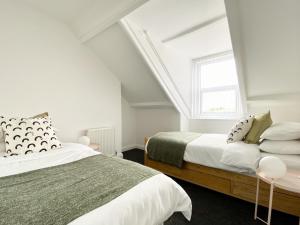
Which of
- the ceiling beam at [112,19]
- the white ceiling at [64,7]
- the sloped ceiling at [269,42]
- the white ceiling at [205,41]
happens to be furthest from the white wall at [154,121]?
the white ceiling at [64,7]

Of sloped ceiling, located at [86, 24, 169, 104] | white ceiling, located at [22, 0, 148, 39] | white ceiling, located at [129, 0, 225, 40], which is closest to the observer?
white ceiling, located at [129, 0, 225, 40]

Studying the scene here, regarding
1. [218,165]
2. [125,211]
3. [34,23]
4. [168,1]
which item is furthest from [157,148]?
[34,23]

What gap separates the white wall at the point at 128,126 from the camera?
384cm

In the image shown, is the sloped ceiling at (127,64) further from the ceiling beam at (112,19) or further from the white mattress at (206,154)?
the white mattress at (206,154)

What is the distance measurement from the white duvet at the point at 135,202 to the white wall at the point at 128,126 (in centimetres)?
239

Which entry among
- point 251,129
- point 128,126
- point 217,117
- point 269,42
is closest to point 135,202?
point 251,129

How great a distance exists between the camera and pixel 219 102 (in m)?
3.25

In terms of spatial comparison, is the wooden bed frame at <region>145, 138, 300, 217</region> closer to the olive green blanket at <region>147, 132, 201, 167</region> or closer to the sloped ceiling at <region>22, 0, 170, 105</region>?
the olive green blanket at <region>147, 132, 201, 167</region>

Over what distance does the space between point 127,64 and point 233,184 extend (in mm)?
2279

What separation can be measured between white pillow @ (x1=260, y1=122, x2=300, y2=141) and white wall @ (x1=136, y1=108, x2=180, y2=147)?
5.69 ft

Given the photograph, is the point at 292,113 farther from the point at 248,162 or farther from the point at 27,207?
the point at 27,207

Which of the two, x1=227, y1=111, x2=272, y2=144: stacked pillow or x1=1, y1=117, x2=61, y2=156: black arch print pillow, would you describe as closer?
x1=1, y1=117, x2=61, y2=156: black arch print pillow

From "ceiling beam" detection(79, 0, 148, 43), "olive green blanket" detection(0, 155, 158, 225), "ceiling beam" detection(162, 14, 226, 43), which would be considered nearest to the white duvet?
"olive green blanket" detection(0, 155, 158, 225)

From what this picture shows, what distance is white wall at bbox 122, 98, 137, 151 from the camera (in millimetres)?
3842
